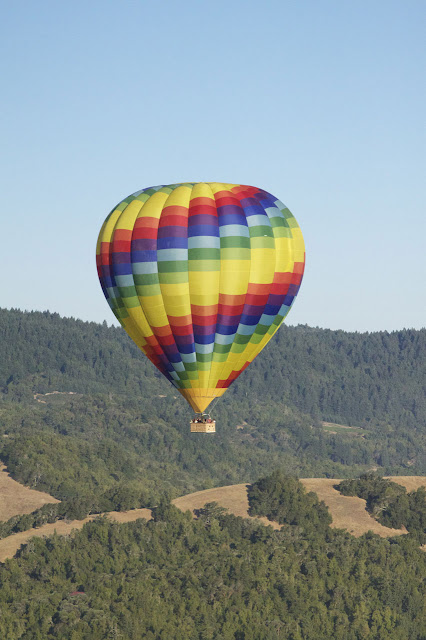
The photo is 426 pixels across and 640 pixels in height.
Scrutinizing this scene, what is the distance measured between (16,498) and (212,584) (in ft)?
171

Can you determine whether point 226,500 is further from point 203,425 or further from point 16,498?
point 203,425

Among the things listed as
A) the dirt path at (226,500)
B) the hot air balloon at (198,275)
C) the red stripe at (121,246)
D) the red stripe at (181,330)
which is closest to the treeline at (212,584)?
the dirt path at (226,500)

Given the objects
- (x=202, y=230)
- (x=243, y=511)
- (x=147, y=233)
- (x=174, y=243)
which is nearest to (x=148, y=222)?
(x=147, y=233)

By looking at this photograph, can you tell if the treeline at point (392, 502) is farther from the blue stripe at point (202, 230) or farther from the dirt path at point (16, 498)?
the blue stripe at point (202, 230)

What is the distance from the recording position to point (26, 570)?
96312 millimetres

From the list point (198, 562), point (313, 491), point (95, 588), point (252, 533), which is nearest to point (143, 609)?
point (95, 588)

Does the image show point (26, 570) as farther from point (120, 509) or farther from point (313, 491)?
point (313, 491)

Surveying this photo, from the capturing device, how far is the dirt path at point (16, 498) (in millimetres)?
132000

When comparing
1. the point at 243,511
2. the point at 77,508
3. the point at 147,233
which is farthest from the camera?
the point at 243,511

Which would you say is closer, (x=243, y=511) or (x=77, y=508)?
(x=77, y=508)

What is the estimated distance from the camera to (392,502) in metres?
115

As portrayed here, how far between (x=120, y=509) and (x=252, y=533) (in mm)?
15016

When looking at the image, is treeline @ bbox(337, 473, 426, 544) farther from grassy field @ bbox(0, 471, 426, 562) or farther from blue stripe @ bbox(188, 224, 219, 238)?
blue stripe @ bbox(188, 224, 219, 238)

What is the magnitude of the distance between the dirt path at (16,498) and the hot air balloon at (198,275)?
7030 cm
